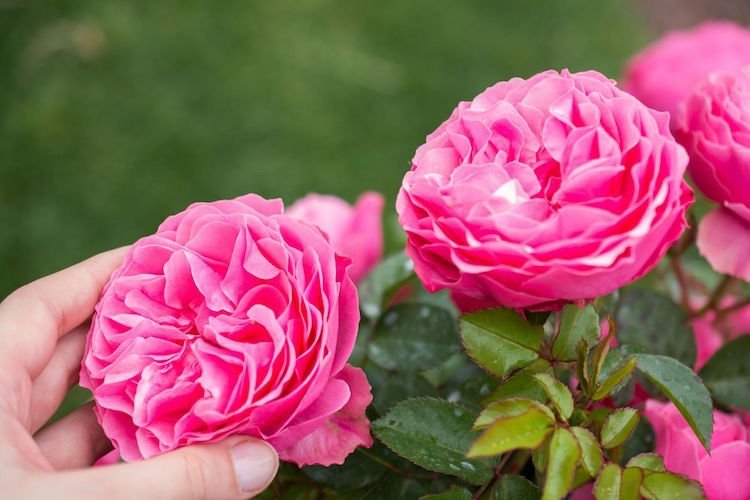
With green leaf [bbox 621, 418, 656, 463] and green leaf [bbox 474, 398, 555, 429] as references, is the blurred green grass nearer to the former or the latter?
green leaf [bbox 621, 418, 656, 463]

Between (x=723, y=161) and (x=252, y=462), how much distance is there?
1.34 ft

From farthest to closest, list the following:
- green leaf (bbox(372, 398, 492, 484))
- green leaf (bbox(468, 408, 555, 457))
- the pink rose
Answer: the pink rose < green leaf (bbox(372, 398, 492, 484)) < green leaf (bbox(468, 408, 555, 457))

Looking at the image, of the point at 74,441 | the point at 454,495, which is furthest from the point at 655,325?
the point at 74,441

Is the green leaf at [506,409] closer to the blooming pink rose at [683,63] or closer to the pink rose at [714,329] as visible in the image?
the pink rose at [714,329]

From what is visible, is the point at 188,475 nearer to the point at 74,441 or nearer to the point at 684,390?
the point at 74,441

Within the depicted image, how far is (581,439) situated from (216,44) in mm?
2024

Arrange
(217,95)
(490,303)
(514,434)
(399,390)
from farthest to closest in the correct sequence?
(217,95), (399,390), (490,303), (514,434)

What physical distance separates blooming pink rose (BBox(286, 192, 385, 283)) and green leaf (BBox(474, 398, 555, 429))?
0.40 m

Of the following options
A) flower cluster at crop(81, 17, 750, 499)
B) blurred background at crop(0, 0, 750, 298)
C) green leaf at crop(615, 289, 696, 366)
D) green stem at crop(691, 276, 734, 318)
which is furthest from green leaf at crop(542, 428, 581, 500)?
blurred background at crop(0, 0, 750, 298)

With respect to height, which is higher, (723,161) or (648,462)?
(723,161)

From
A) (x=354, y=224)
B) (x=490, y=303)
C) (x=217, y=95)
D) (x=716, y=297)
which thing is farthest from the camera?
(x=217, y=95)

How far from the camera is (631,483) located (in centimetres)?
53

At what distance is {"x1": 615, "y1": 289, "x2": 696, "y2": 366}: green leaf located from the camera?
75 cm

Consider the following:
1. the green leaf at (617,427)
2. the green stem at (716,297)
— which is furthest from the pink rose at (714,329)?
the green leaf at (617,427)
